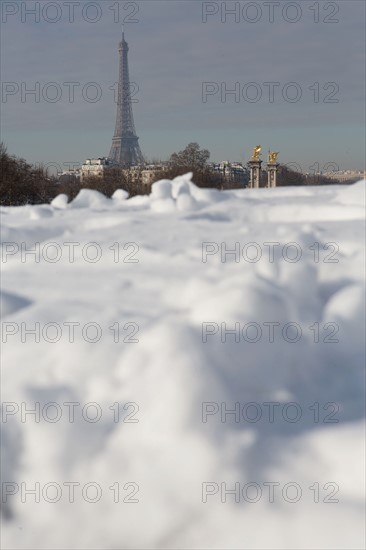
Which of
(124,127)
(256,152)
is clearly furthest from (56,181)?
(124,127)

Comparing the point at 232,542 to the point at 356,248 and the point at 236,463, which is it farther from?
the point at 356,248

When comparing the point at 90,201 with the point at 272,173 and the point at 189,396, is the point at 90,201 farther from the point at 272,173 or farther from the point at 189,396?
the point at 272,173

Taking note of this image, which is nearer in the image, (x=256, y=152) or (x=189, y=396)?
(x=189, y=396)

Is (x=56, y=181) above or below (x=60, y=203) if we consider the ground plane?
above

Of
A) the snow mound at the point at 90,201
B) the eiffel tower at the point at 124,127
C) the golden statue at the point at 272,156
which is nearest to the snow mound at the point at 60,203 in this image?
the snow mound at the point at 90,201

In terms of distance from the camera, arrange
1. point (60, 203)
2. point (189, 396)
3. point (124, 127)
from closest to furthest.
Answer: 1. point (189, 396)
2. point (60, 203)
3. point (124, 127)

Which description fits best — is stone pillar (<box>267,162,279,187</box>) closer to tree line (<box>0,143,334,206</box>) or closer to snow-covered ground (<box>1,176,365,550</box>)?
tree line (<box>0,143,334,206</box>)

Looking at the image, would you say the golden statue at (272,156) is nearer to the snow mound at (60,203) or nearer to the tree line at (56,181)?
the tree line at (56,181)
